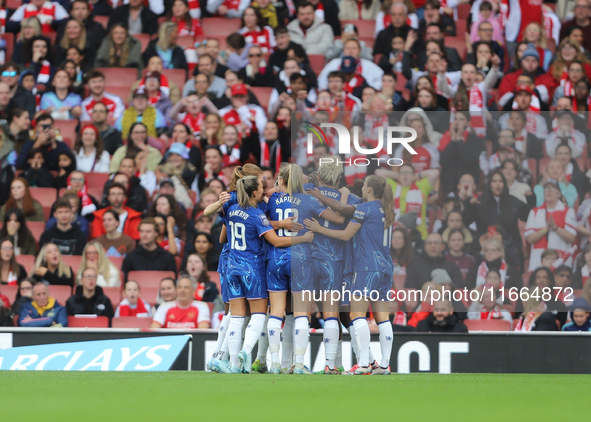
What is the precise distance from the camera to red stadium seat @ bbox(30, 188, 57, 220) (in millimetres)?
12172

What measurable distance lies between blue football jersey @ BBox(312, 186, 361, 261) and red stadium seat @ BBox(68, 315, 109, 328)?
364cm

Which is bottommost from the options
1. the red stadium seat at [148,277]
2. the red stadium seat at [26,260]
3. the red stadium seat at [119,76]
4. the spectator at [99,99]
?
the red stadium seat at [148,277]

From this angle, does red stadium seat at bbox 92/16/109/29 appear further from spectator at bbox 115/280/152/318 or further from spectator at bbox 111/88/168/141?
spectator at bbox 115/280/152/318

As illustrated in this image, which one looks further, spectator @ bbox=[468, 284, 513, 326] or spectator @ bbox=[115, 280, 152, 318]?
spectator @ bbox=[115, 280, 152, 318]

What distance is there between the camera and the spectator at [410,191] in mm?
9195

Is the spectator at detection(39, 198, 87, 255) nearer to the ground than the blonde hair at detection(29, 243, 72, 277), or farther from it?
farther from it

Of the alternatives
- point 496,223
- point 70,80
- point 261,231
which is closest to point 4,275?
point 70,80

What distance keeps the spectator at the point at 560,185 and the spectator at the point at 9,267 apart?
20.8ft

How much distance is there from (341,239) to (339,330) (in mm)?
837

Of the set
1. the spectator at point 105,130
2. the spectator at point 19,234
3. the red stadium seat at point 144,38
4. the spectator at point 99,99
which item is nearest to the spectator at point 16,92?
the spectator at point 99,99

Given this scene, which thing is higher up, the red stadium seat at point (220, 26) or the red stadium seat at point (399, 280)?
the red stadium seat at point (220, 26)

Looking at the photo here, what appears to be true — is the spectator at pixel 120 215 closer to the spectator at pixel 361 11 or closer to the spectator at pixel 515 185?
the spectator at pixel 515 185

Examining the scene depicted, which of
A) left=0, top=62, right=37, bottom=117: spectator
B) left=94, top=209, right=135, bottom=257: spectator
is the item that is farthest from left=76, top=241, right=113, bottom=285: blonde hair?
left=0, top=62, right=37, bottom=117: spectator

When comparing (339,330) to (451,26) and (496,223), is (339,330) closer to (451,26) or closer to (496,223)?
(496,223)
